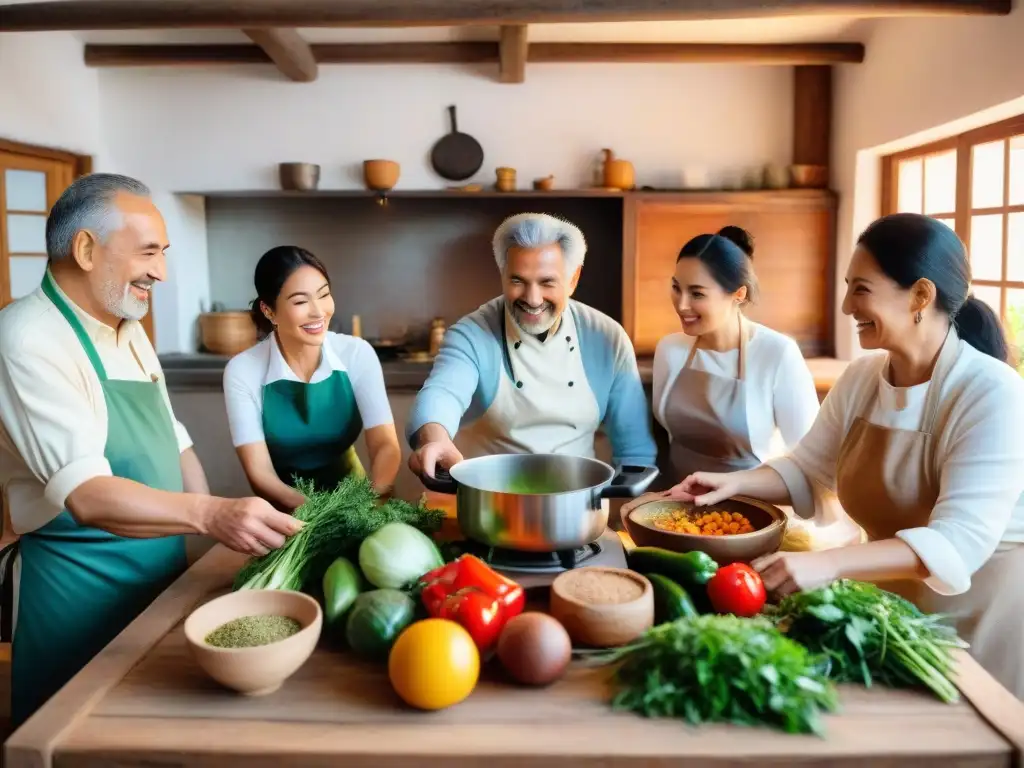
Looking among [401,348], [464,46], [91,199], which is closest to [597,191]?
[464,46]

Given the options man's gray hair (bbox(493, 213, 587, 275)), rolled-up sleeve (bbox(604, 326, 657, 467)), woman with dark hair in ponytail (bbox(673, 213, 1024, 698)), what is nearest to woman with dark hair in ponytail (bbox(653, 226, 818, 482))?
rolled-up sleeve (bbox(604, 326, 657, 467))

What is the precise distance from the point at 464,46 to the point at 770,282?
82.0 inches

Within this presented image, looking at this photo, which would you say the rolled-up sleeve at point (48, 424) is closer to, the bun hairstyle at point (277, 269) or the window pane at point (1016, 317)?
the bun hairstyle at point (277, 269)

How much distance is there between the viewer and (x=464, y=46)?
181 inches

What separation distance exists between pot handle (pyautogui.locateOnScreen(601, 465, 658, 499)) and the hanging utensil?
341 cm

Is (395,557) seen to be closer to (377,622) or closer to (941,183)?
(377,622)

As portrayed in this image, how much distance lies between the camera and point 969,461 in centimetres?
158

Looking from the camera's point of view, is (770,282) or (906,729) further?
(770,282)

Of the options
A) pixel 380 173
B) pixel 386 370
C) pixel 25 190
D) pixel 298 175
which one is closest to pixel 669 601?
pixel 386 370

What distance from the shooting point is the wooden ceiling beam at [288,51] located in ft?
12.8

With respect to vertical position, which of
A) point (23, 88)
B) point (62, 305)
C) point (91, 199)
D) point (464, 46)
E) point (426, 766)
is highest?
point (464, 46)

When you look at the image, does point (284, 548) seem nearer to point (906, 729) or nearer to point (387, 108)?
point (906, 729)

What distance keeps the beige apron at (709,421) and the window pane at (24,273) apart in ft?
10.1

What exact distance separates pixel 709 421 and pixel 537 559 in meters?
1.16
